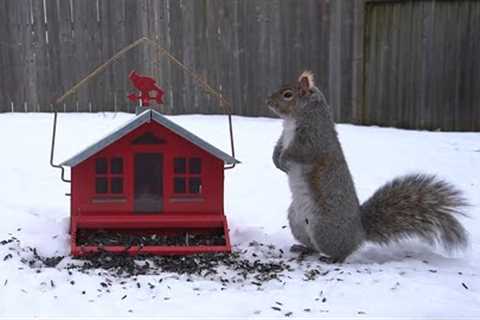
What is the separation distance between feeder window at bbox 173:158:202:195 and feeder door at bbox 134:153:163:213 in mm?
93

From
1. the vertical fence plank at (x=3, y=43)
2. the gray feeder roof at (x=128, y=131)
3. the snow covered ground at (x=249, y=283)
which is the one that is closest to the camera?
the snow covered ground at (x=249, y=283)

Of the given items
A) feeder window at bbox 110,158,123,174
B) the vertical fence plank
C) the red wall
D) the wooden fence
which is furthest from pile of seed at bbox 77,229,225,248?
the vertical fence plank

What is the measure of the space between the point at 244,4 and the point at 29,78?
9.68 feet

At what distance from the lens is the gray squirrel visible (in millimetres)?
3879

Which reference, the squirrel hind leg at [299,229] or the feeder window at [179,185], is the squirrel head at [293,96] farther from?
the feeder window at [179,185]

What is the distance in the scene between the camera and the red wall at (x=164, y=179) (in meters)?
4.01

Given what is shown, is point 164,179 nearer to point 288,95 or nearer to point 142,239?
point 142,239

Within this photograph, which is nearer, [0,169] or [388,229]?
[388,229]

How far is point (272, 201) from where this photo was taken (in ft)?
16.8

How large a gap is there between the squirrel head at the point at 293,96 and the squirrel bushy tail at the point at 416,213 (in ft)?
2.27

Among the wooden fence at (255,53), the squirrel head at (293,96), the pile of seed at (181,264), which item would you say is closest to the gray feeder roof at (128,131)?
the squirrel head at (293,96)

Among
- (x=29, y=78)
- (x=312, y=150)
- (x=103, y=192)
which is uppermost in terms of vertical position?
(x=29, y=78)

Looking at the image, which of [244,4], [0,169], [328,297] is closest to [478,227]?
[328,297]

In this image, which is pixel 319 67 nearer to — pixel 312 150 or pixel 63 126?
pixel 63 126
